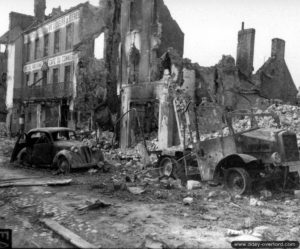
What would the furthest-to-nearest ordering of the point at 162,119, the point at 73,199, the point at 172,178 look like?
the point at 162,119 < the point at 172,178 < the point at 73,199

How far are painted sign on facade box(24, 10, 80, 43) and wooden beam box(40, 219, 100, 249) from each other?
24549 millimetres

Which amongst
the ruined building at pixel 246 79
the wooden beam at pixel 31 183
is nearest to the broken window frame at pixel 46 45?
the ruined building at pixel 246 79

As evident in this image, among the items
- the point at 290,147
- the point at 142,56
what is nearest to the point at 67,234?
the point at 290,147

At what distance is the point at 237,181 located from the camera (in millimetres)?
9445

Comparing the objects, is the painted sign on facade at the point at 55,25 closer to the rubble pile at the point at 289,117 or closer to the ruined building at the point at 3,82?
the ruined building at the point at 3,82

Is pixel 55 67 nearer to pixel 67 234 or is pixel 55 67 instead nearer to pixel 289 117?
pixel 289 117

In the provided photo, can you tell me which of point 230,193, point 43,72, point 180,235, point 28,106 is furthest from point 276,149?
point 28,106

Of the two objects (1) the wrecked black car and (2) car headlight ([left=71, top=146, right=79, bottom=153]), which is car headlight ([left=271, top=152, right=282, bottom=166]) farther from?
(2) car headlight ([left=71, top=146, right=79, bottom=153])

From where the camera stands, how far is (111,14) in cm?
3017

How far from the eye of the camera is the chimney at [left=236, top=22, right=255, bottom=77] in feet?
97.1

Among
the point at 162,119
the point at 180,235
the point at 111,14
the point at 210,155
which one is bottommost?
the point at 180,235

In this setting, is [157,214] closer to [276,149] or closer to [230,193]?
[230,193]

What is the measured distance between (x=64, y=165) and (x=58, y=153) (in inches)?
20.2

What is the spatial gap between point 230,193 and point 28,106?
28.7 m
